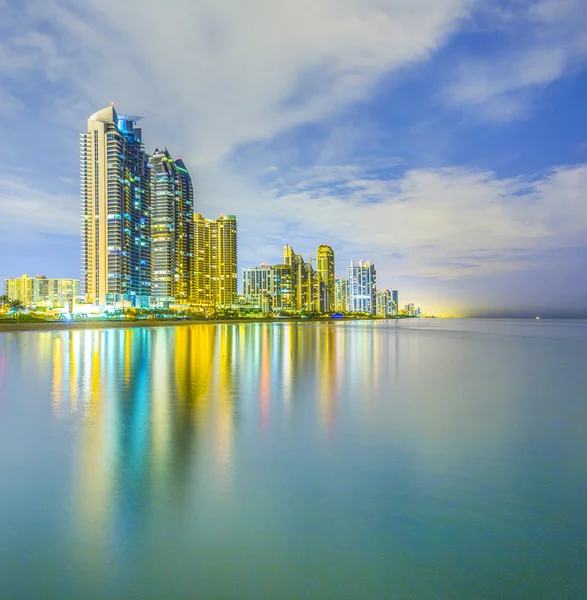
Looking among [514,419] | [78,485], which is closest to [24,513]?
[78,485]

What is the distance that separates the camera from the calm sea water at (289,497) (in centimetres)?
526

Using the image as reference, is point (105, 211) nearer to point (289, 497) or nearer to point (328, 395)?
point (328, 395)

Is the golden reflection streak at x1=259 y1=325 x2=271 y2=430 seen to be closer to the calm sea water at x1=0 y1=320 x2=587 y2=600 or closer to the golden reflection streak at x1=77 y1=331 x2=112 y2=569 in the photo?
the calm sea water at x1=0 y1=320 x2=587 y2=600

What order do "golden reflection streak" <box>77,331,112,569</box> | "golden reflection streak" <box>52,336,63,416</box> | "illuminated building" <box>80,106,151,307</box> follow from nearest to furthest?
"golden reflection streak" <box>77,331,112,569</box>, "golden reflection streak" <box>52,336,63,416</box>, "illuminated building" <box>80,106,151,307</box>

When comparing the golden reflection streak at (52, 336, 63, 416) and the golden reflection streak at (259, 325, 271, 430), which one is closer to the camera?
the golden reflection streak at (259, 325, 271, 430)

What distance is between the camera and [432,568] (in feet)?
17.8

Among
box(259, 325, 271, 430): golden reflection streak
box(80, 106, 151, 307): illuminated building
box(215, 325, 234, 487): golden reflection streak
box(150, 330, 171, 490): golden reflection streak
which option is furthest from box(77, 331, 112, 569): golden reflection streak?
box(80, 106, 151, 307): illuminated building

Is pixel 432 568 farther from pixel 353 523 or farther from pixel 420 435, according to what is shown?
pixel 420 435

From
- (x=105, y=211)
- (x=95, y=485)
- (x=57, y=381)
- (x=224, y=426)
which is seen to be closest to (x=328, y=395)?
(x=224, y=426)

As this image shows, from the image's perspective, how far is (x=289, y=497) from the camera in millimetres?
7574

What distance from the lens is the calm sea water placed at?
5258 mm

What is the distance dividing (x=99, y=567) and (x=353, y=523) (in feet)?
11.3

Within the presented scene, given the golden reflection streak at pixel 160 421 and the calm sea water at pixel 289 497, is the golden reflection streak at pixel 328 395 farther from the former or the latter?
the golden reflection streak at pixel 160 421

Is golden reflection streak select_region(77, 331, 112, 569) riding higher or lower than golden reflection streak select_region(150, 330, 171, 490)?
lower
